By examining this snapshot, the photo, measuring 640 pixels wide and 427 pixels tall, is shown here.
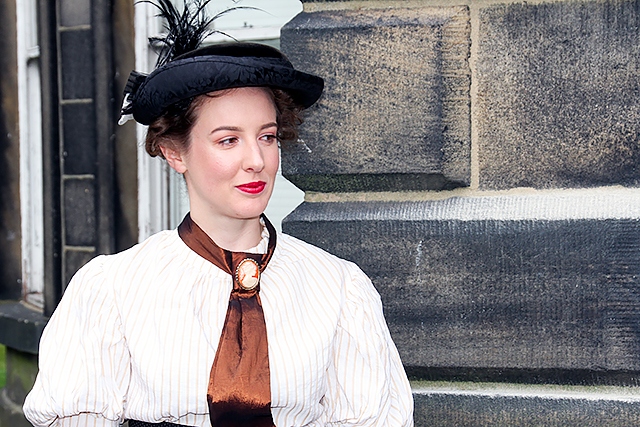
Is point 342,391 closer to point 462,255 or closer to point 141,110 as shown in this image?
point 462,255

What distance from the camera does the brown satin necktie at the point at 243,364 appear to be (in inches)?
62.6

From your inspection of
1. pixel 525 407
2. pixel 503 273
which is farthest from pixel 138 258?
pixel 525 407

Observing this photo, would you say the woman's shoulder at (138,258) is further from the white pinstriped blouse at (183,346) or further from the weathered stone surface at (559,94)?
the weathered stone surface at (559,94)

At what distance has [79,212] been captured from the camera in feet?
12.0

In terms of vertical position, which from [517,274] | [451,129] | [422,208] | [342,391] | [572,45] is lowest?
[342,391]

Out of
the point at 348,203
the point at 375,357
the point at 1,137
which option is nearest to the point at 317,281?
the point at 375,357

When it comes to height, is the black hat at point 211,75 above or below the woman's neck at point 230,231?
above

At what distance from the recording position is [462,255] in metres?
2.11

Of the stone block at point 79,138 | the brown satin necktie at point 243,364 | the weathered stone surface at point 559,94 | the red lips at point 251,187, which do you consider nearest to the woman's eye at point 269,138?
the red lips at point 251,187

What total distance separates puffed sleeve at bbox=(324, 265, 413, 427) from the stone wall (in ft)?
1.32

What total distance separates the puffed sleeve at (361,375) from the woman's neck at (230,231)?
0.26 m

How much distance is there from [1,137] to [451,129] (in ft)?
9.44

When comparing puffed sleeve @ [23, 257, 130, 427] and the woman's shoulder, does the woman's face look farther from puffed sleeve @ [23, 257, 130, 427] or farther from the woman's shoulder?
puffed sleeve @ [23, 257, 130, 427]

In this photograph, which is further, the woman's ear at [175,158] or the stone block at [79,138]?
the stone block at [79,138]
